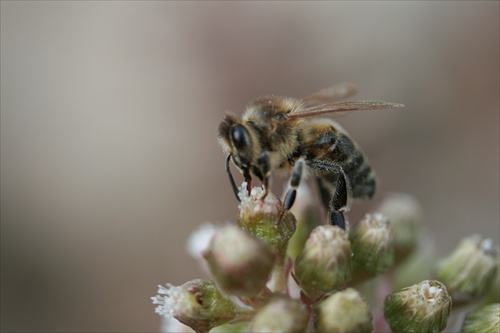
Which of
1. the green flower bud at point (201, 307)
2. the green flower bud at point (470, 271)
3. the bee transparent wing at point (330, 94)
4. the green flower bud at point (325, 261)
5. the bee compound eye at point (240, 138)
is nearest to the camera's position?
the green flower bud at point (325, 261)

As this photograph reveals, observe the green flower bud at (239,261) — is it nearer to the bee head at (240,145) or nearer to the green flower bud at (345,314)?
the green flower bud at (345,314)

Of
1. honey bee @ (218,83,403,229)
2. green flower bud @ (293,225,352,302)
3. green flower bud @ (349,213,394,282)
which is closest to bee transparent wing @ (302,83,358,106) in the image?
honey bee @ (218,83,403,229)

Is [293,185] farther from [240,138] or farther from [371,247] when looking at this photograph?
[371,247]

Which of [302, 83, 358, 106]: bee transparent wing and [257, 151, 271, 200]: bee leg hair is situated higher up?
[302, 83, 358, 106]: bee transparent wing

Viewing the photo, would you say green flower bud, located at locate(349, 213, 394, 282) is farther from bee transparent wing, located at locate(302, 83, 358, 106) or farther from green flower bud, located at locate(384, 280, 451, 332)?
bee transparent wing, located at locate(302, 83, 358, 106)

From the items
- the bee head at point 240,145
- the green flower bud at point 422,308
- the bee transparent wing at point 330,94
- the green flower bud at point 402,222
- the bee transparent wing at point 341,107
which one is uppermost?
the bee transparent wing at point 330,94

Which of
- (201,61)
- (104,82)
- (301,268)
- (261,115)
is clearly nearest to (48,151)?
(104,82)

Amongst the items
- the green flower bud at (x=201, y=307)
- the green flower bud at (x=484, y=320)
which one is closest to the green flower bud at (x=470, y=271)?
the green flower bud at (x=484, y=320)

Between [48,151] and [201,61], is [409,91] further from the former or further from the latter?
[48,151]
